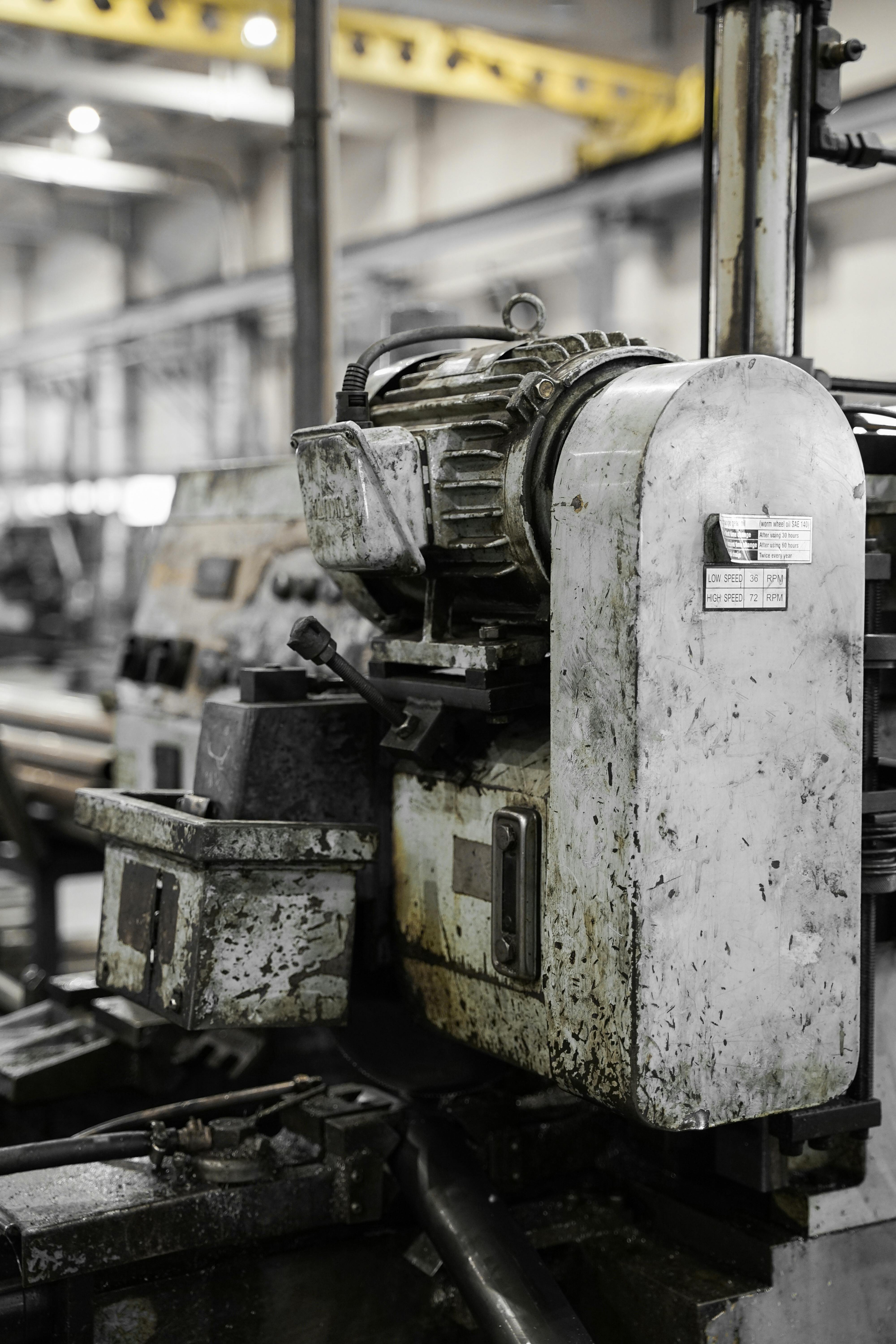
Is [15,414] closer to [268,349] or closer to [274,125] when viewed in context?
[268,349]

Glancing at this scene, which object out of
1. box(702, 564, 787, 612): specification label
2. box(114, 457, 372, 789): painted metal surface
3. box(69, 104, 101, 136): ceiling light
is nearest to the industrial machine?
box(702, 564, 787, 612): specification label

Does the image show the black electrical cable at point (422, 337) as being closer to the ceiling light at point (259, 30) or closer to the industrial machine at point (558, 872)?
the industrial machine at point (558, 872)

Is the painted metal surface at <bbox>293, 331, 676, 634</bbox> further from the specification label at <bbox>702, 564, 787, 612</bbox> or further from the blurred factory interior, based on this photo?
the blurred factory interior

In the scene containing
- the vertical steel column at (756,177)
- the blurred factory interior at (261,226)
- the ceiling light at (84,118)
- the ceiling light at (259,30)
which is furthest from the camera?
the ceiling light at (84,118)

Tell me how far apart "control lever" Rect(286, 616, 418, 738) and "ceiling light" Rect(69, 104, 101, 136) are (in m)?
6.33

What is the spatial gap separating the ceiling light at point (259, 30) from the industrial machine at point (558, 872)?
4.49 m

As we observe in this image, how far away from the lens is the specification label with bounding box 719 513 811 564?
1294 mm

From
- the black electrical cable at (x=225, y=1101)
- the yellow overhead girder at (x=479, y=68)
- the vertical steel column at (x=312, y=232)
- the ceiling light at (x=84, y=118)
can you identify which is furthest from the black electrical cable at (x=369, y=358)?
the ceiling light at (x=84, y=118)

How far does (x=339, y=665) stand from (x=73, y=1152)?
0.60 metres

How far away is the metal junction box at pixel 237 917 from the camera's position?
1487 mm

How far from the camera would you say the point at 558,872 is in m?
1.37

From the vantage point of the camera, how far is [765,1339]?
4.92 feet

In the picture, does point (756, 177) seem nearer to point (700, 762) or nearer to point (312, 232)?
point (700, 762)

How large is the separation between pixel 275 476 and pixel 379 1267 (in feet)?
3.88
